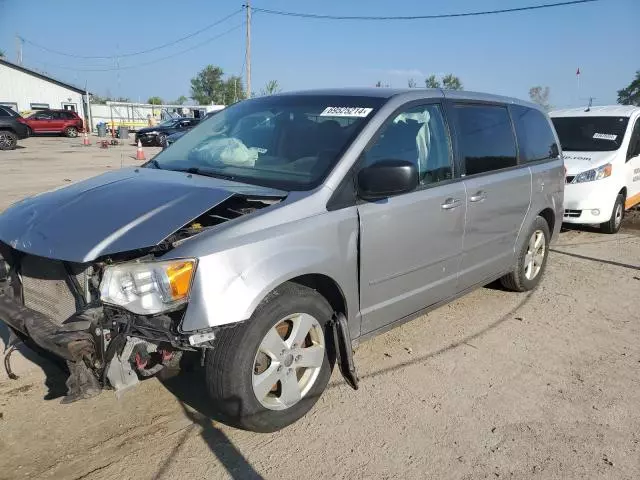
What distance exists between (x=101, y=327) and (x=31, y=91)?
152ft

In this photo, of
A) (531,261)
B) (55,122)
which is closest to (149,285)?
(531,261)

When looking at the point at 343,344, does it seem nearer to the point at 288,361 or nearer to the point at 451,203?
the point at 288,361

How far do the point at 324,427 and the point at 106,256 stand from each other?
1499 millimetres

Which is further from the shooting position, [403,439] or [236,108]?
[236,108]

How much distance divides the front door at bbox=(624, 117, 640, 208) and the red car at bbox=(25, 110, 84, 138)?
3266 cm

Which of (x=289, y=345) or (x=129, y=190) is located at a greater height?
(x=129, y=190)

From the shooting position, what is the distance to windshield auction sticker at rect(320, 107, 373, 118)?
3.37 meters

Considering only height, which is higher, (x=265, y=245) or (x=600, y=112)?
(x=600, y=112)

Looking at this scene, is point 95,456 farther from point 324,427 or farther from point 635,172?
point 635,172

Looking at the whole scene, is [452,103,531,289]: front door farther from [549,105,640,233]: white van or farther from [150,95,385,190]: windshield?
[549,105,640,233]: white van

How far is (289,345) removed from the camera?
2857mm

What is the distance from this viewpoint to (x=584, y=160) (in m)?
7.79

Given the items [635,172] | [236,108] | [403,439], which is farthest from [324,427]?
[635,172]

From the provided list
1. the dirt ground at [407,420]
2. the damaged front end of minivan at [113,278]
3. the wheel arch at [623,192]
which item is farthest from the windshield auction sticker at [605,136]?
the damaged front end of minivan at [113,278]
